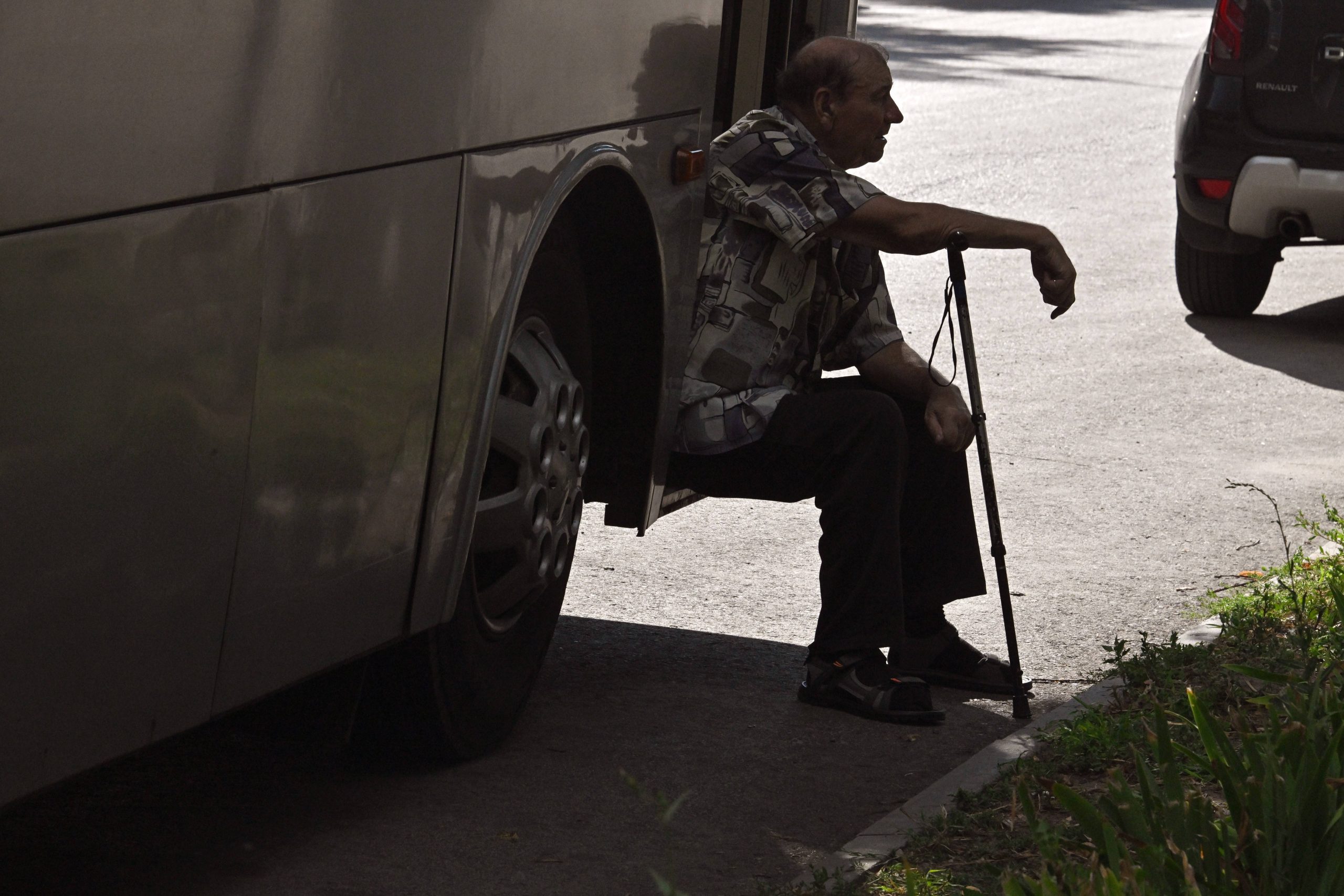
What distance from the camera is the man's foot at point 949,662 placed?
4973 mm

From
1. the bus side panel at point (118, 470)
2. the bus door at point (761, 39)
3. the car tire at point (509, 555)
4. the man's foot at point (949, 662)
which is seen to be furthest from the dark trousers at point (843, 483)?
the bus side panel at point (118, 470)

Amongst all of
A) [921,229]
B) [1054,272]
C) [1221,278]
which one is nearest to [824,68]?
[921,229]

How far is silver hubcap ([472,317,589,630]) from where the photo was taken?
406cm

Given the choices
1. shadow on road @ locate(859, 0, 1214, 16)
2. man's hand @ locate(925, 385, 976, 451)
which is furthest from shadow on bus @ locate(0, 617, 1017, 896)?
shadow on road @ locate(859, 0, 1214, 16)

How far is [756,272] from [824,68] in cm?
48

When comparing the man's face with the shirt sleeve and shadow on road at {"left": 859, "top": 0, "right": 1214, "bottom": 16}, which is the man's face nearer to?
the shirt sleeve

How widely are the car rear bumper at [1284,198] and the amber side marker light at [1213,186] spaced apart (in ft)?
0.26

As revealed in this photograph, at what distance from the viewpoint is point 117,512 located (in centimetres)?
280

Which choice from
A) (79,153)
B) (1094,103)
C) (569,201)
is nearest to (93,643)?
(79,153)

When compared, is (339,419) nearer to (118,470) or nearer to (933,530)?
(118,470)

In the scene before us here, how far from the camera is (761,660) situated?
519 centimetres

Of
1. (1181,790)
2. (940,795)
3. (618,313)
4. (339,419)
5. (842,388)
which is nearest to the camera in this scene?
(1181,790)

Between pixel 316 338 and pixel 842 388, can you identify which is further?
pixel 842 388

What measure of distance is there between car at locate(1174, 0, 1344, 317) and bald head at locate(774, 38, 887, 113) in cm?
483
